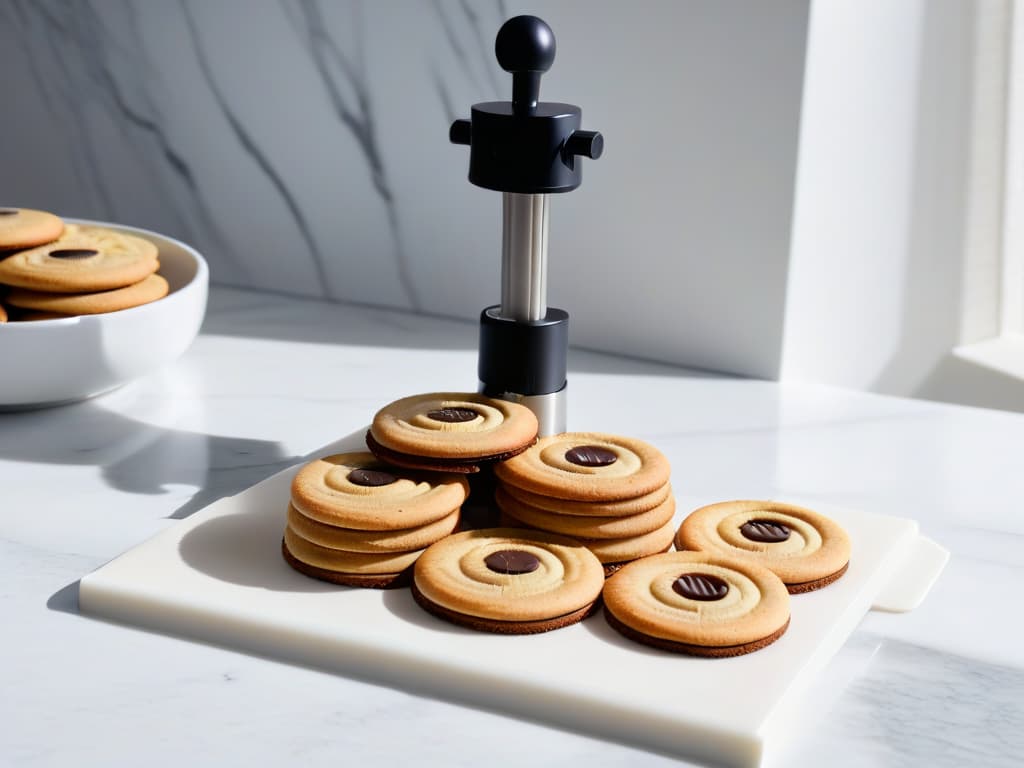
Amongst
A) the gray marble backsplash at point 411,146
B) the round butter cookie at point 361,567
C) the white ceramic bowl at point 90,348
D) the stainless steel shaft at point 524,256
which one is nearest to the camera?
the round butter cookie at point 361,567

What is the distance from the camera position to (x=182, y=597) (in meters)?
0.69

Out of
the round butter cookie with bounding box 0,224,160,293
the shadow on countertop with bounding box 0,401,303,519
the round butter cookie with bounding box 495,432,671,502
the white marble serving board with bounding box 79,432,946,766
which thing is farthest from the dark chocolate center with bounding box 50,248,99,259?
the round butter cookie with bounding box 495,432,671,502

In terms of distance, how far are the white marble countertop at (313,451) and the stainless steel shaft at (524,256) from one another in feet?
0.62

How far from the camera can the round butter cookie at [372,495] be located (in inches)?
27.2

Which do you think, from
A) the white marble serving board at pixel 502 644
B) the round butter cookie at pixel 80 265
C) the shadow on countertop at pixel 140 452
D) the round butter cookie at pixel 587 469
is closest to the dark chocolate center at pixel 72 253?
the round butter cookie at pixel 80 265

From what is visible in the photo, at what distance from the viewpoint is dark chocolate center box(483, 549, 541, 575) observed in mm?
682

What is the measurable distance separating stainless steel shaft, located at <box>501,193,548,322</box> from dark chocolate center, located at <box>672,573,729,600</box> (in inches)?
8.6

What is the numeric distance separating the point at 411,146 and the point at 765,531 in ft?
2.15

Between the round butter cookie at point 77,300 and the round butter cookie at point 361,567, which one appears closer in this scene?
the round butter cookie at point 361,567

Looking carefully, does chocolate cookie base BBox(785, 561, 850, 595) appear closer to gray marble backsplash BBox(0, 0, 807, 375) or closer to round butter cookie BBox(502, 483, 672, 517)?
round butter cookie BBox(502, 483, 672, 517)

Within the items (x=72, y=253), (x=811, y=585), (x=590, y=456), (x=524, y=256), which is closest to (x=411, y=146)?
(x=72, y=253)

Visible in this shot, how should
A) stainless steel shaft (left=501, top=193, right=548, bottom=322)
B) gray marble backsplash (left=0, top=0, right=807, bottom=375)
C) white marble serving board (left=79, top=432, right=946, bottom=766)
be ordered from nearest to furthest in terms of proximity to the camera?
white marble serving board (left=79, top=432, right=946, bottom=766), stainless steel shaft (left=501, top=193, right=548, bottom=322), gray marble backsplash (left=0, top=0, right=807, bottom=375)

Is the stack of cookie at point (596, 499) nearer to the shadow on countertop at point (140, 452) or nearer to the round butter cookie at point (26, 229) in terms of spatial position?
the shadow on countertop at point (140, 452)

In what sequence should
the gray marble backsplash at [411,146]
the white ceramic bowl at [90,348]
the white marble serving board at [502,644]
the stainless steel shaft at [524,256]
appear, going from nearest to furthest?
1. the white marble serving board at [502,644]
2. the stainless steel shaft at [524,256]
3. the white ceramic bowl at [90,348]
4. the gray marble backsplash at [411,146]
